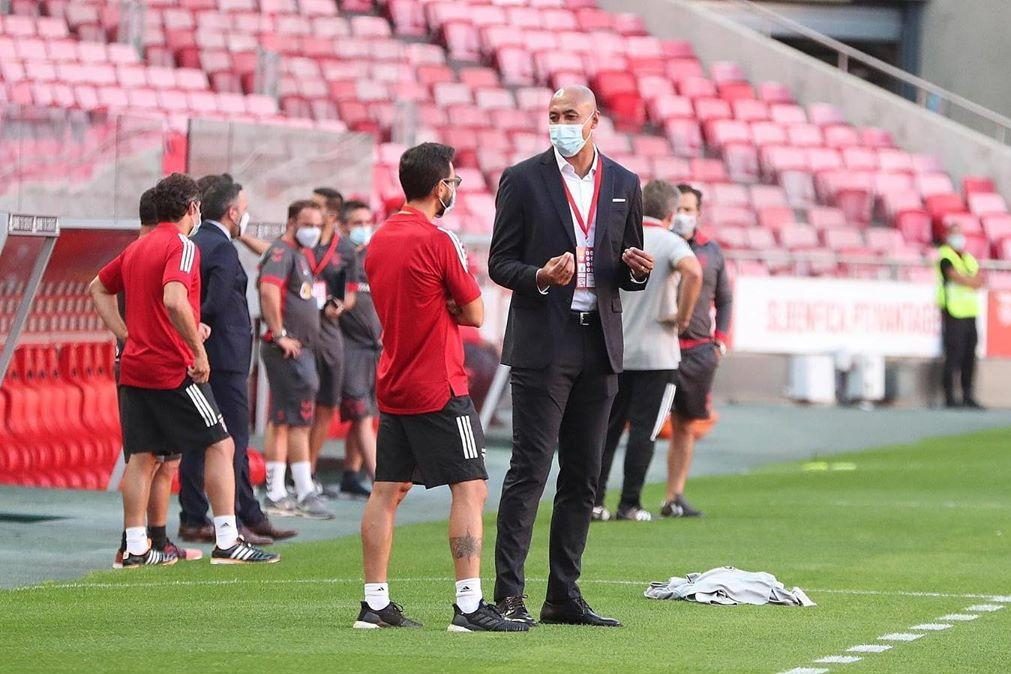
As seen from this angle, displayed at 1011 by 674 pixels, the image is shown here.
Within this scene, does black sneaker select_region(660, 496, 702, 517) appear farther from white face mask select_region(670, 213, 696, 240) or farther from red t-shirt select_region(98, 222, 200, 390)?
red t-shirt select_region(98, 222, 200, 390)

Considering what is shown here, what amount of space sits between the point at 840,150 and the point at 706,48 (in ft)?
10.5

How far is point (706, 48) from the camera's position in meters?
31.4

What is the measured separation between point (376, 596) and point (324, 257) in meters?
5.67

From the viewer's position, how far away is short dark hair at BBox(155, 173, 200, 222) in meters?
10.1

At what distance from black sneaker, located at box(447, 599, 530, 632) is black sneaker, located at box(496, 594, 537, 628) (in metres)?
0.06

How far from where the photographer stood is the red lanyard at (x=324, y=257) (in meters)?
13.4

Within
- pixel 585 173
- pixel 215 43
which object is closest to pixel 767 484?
pixel 585 173

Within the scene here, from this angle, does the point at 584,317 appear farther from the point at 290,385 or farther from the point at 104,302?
the point at 290,385

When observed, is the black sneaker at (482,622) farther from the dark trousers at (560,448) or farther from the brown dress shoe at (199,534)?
the brown dress shoe at (199,534)

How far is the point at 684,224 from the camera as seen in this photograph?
1336 cm

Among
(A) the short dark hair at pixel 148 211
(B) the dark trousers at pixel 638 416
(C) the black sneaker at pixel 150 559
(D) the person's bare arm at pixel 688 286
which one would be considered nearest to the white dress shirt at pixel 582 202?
(A) the short dark hair at pixel 148 211

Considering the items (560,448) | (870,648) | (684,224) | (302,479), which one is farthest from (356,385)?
(870,648)

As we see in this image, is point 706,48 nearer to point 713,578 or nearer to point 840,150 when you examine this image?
point 840,150

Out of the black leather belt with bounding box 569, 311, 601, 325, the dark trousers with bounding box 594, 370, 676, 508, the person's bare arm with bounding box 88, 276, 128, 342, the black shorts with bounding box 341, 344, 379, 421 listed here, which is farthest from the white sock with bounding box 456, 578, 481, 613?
the black shorts with bounding box 341, 344, 379, 421
